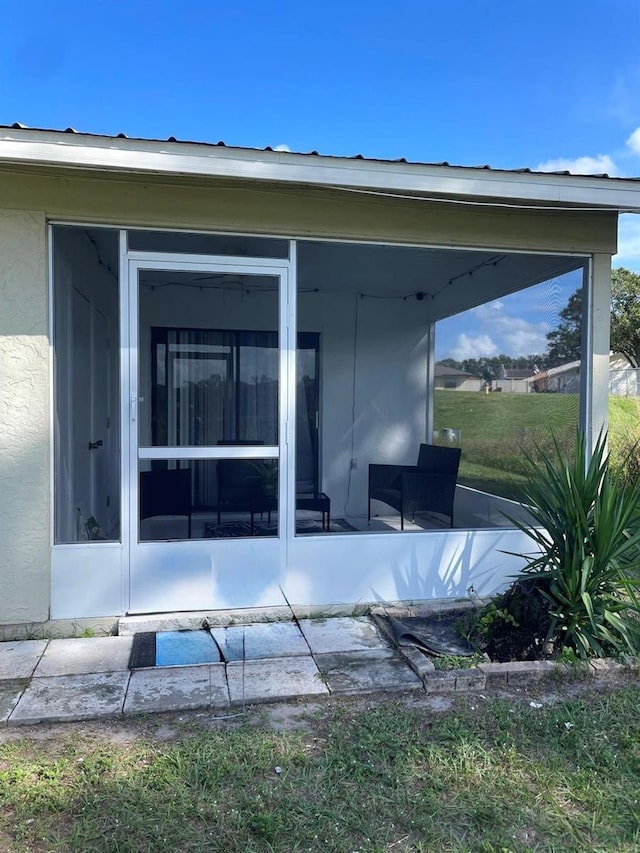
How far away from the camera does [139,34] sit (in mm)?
8195

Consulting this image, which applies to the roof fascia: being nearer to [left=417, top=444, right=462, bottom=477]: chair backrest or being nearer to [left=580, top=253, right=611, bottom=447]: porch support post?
[left=580, top=253, right=611, bottom=447]: porch support post

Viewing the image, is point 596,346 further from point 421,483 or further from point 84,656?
point 84,656

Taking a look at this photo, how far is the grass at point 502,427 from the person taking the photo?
4.86 meters

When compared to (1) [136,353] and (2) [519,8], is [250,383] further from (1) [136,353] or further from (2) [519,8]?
(2) [519,8]

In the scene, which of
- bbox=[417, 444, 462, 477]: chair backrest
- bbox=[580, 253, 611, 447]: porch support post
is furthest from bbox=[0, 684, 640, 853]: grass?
bbox=[417, 444, 462, 477]: chair backrest

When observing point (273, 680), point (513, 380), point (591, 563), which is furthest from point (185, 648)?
point (513, 380)

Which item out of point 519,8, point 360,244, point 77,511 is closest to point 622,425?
point 519,8

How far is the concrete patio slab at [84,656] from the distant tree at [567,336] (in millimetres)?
3705

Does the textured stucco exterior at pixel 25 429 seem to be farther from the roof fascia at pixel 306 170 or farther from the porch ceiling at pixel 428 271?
the porch ceiling at pixel 428 271

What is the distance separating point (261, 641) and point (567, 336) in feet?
10.6

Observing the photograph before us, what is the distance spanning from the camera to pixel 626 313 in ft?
74.0

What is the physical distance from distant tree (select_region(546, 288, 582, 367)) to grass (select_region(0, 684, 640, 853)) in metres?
2.73

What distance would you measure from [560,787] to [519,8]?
9.05 meters

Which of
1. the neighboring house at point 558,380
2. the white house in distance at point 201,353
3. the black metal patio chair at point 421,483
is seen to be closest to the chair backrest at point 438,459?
the black metal patio chair at point 421,483
